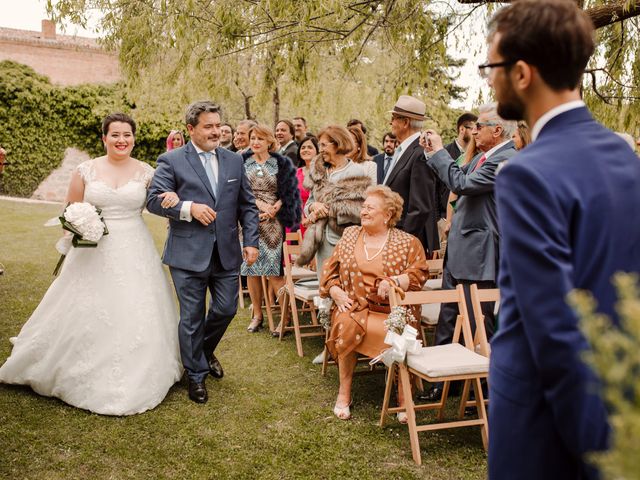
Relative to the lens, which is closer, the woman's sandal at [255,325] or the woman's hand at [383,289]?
the woman's hand at [383,289]

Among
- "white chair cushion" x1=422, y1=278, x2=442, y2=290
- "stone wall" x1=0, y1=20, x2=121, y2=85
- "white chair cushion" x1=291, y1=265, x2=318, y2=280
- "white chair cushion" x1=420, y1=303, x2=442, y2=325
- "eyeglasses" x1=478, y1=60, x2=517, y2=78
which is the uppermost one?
"stone wall" x1=0, y1=20, x2=121, y2=85

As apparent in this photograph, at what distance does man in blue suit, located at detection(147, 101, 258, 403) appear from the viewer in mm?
5242

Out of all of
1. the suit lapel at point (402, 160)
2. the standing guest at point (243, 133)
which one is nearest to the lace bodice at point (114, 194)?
the suit lapel at point (402, 160)

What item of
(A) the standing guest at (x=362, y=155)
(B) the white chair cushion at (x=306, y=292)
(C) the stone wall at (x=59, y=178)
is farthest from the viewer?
(C) the stone wall at (x=59, y=178)

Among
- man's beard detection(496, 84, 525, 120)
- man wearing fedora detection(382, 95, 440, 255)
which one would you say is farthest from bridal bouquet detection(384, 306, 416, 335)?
man's beard detection(496, 84, 525, 120)

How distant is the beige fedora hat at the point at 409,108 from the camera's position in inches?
226

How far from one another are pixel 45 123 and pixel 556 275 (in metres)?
24.8

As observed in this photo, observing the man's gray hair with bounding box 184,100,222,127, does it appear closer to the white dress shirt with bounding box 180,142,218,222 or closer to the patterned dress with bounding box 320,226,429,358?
the white dress shirt with bounding box 180,142,218,222

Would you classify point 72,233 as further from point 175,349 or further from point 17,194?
point 17,194

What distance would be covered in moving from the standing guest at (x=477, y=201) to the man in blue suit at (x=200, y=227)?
1.71 meters

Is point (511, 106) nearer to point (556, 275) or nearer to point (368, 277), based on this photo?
point (556, 275)

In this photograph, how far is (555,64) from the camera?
160cm

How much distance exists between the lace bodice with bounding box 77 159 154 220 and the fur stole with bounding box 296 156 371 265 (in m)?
1.74

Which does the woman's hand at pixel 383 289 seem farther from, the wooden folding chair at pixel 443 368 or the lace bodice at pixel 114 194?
the lace bodice at pixel 114 194
